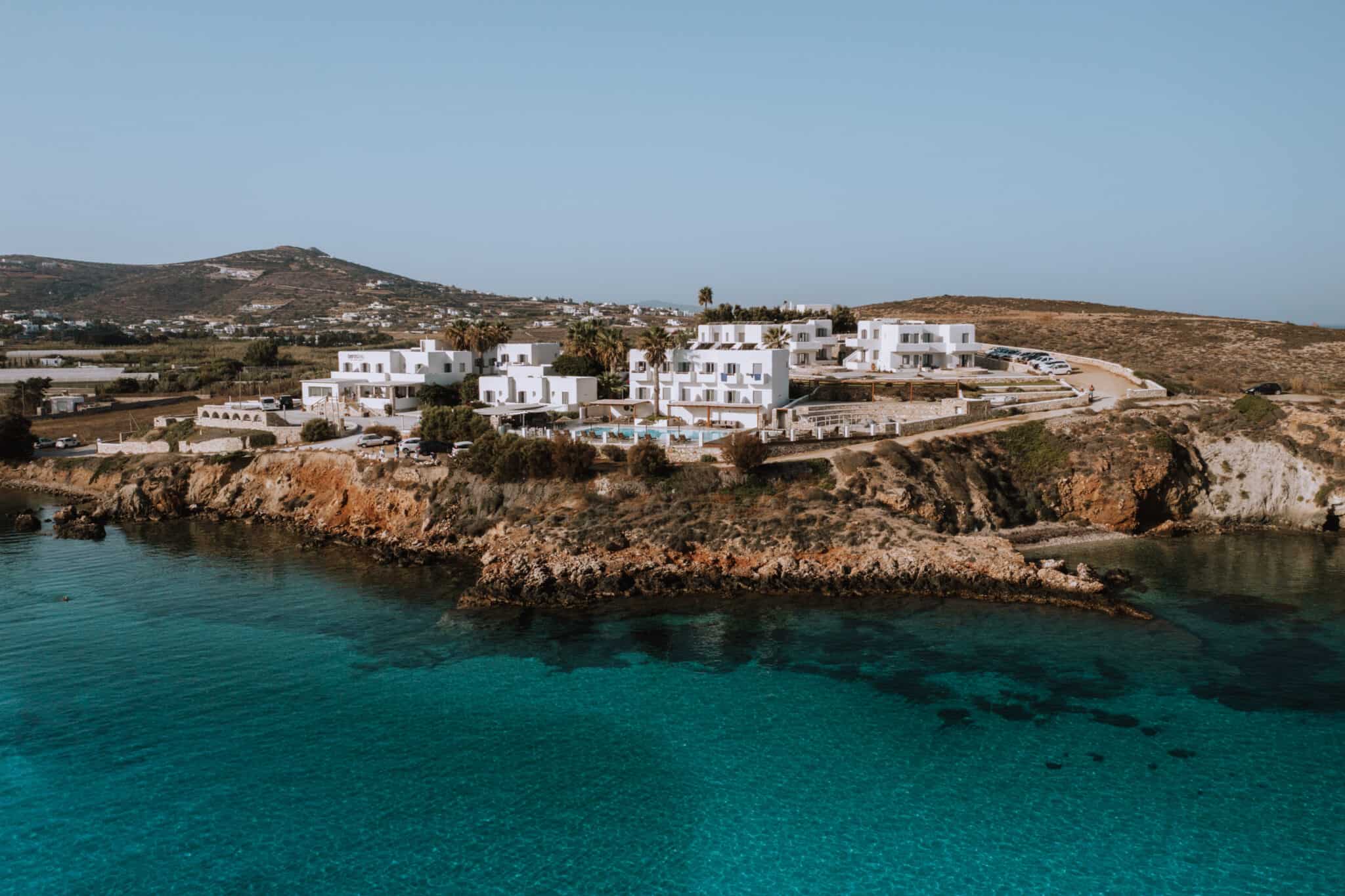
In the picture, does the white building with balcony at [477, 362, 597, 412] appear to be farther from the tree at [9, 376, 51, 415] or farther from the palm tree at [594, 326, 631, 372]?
the tree at [9, 376, 51, 415]

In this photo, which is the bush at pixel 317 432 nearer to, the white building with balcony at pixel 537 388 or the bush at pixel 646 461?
the white building with balcony at pixel 537 388

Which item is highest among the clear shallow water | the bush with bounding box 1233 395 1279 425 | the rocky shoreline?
the bush with bounding box 1233 395 1279 425

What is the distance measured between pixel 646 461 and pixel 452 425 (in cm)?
1737

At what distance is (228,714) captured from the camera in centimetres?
3052

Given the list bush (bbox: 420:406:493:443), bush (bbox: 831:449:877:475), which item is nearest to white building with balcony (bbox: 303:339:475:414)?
bush (bbox: 420:406:493:443)

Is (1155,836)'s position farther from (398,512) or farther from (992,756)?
(398,512)

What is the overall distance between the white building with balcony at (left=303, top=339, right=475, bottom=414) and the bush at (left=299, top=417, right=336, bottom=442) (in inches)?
386

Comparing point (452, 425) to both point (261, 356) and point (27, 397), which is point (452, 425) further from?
point (261, 356)

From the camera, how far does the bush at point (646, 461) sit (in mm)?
50500

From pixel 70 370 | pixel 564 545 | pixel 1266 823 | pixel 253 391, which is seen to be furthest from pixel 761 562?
pixel 70 370

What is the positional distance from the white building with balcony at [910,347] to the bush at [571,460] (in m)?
40.6

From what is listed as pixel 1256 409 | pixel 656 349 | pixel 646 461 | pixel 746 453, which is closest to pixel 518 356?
pixel 656 349

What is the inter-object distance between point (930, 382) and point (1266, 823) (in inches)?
2133

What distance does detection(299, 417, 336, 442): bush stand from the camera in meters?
64.2
